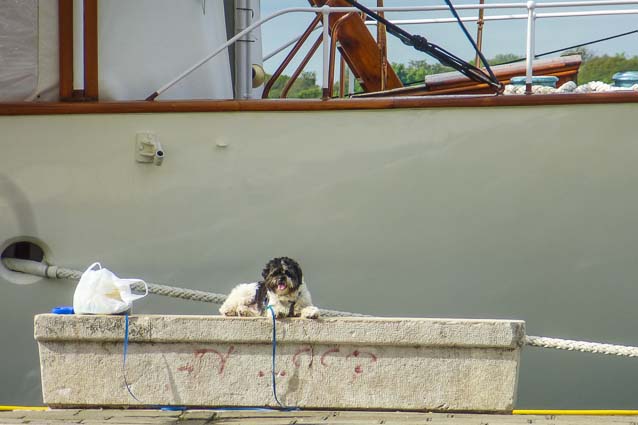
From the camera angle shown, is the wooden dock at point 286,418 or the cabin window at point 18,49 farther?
the cabin window at point 18,49

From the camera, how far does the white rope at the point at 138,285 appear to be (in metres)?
6.67

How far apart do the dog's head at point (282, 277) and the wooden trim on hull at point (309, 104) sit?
1.79 m

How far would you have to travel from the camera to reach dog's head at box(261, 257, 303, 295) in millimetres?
5090

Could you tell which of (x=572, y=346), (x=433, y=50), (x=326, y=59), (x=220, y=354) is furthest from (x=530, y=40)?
(x=220, y=354)

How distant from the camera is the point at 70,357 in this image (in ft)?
16.9

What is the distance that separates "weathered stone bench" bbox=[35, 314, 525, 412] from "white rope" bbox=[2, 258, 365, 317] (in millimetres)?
1503

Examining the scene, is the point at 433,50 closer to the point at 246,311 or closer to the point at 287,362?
the point at 246,311

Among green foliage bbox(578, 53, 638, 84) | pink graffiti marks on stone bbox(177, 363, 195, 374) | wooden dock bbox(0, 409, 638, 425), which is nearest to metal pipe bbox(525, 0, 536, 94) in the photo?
wooden dock bbox(0, 409, 638, 425)

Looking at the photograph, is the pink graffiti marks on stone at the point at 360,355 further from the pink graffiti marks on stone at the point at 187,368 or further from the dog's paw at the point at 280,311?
the pink graffiti marks on stone at the point at 187,368

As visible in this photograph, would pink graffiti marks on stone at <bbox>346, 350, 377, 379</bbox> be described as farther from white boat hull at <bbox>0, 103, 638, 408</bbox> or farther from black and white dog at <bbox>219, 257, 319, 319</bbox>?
white boat hull at <bbox>0, 103, 638, 408</bbox>

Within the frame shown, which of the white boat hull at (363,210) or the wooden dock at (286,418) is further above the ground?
the white boat hull at (363,210)

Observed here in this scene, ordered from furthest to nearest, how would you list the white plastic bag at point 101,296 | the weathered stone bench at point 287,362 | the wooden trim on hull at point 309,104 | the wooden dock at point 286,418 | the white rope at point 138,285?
the wooden trim on hull at point 309,104, the white rope at point 138,285, the white plastic bag at point 101,296, the weathered stone bench at point 287,362, the wooden dock at point 286,418

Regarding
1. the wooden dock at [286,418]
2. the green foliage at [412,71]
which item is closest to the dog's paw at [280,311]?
the wooden dock at [286,418]

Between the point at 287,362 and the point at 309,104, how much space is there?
2.25 metres
